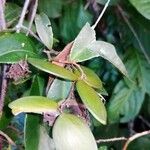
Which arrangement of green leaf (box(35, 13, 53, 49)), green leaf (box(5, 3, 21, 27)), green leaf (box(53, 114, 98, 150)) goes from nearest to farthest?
green leaf (box(53, 114, 98, 150)) → green leaf (box(35, 13, 53, 49)) → green leaf (box(5, 3, 21, 27))

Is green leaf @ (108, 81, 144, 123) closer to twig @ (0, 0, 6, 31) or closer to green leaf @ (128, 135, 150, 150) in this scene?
green leaf @ (128, 135, 150, 150)

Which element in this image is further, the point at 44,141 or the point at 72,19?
the point at 72,19

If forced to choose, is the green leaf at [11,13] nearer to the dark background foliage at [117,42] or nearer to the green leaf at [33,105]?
the dark background foliage at [117,42]

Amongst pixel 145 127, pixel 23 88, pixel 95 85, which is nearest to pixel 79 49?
pixel 95 85

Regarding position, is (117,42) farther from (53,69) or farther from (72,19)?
(53,69)

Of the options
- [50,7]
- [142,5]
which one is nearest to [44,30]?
[142,5]

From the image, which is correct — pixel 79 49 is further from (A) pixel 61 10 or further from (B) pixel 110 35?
(B) pixel 110 35

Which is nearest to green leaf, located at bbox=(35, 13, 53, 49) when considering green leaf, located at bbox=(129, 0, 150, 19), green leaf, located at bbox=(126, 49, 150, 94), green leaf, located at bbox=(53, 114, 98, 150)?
green leaf, located at bbox=(53, 114, 98, 150)
